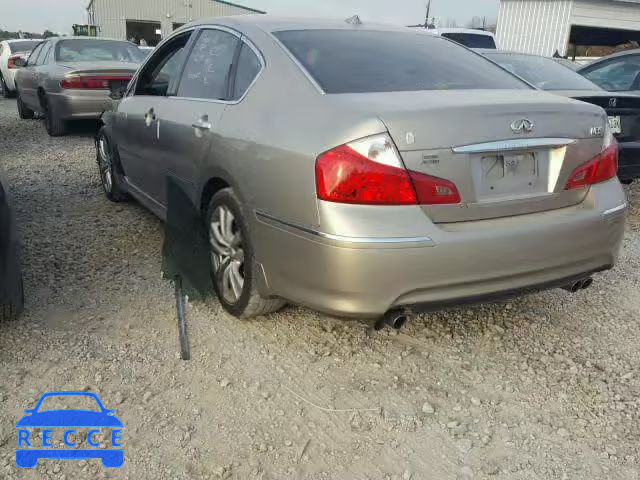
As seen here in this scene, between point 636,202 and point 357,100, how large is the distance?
15.0ft

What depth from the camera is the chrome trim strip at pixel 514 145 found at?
8.01 ft

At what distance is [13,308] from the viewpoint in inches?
119

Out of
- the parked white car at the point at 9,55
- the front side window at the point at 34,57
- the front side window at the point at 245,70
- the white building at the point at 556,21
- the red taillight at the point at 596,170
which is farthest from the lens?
the white building at the point at 556,21

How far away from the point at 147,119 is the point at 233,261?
1449mm

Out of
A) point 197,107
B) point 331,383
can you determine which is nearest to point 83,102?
point 197,107

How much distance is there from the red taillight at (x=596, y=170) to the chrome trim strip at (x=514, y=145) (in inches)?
6.7

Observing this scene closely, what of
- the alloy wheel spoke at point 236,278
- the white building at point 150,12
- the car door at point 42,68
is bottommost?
the alloy wheel spoke at point 236,278

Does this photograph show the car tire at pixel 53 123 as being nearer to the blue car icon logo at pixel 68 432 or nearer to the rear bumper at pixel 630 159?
the blue car icon logo at pixel 68 432

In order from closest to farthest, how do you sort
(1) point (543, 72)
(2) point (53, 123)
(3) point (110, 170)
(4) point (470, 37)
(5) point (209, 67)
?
(5) point (209, 67)
(3) point (110, 170)
(1) point (543, 72)
(2) point (53, 123)
(4) point (470, 37)

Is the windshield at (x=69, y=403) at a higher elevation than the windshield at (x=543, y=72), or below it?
below

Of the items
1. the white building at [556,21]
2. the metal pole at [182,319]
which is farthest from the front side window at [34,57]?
the white building at [556,21]

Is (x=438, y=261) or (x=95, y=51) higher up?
(x=95, y=51)

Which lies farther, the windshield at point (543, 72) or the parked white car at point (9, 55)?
the parked white car at point (9, 55)

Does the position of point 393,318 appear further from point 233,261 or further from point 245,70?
point 245,70
